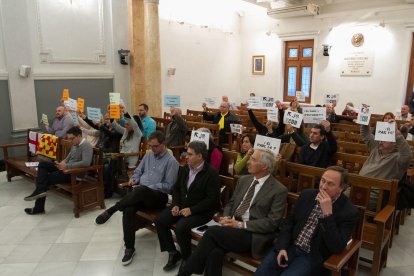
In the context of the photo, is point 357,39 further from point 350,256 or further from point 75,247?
point 75,247

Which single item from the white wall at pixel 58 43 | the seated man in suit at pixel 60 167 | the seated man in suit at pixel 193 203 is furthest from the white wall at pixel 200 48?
the seated man in suit at pixel 193 203

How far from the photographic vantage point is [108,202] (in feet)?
14.1

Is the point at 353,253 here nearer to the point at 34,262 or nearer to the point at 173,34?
the point at 34,262

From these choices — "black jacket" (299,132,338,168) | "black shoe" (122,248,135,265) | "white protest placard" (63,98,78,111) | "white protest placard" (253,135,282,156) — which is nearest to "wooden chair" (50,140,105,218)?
"white protest placard" (63,98,78,111)

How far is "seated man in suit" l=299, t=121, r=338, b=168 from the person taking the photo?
3.37 m

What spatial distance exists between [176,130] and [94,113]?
121 centimetres

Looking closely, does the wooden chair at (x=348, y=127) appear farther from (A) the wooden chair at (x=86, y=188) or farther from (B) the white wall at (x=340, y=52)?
(B) the white wall at (x=340, y=52)

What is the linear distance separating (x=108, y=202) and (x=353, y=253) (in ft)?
10.1

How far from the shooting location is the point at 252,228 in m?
2.34

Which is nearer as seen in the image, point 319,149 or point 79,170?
point 319,149

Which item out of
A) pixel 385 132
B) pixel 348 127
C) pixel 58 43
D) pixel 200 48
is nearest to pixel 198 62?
pixel 200 48

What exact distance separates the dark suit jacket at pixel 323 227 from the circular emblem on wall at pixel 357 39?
305 inches

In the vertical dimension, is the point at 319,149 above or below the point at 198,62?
below

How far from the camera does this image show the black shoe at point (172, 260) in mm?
2799
